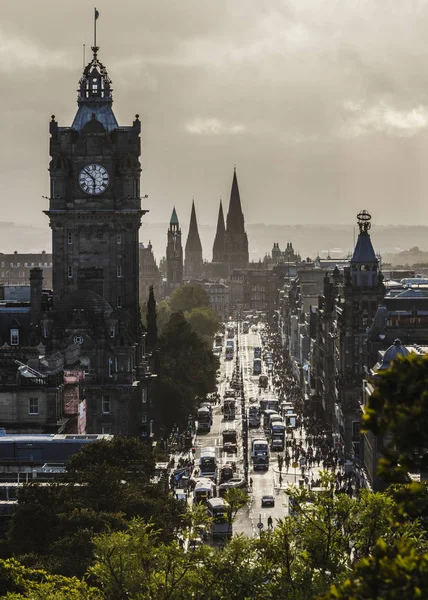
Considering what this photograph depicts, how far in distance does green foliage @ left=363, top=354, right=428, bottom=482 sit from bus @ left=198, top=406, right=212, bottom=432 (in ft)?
414

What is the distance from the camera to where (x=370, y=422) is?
29984mm

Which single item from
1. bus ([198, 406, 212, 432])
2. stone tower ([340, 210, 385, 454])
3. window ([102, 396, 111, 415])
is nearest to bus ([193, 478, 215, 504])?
window ([102, 396, 111, 415])

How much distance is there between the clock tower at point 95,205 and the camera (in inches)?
5384

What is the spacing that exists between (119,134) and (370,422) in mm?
110264

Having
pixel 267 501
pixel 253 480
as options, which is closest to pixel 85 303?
pixel 253 480

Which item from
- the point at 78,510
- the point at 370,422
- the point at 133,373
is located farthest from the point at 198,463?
the point at 370,422

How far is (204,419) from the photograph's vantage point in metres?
158

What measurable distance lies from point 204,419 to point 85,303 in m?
37.8

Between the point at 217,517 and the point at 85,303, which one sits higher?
the point at 85,303

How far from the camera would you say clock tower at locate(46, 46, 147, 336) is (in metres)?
137

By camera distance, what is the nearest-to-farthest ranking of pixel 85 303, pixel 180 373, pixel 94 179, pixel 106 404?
pixel 106 404 → pixel 85 303 → pixel 94 179 → pixel 180 373

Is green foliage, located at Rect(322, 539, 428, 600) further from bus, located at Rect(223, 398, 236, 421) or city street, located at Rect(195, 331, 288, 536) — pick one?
bus, located at Rect(223, 398, 236, 421)

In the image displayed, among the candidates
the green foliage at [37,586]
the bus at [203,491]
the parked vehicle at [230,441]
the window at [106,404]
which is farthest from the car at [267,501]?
the green foliage at [37,586]

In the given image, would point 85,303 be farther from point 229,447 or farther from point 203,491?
point 203,491
